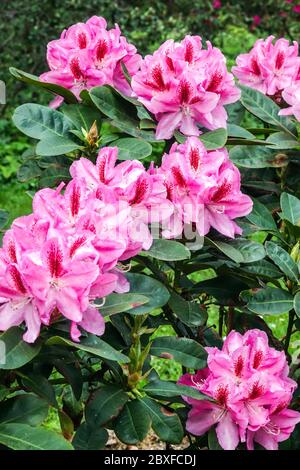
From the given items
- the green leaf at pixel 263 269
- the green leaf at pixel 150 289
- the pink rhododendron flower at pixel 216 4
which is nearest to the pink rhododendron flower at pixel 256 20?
the pink rhododendron flower at pixel 216 4

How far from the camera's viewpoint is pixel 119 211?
151 centimetres

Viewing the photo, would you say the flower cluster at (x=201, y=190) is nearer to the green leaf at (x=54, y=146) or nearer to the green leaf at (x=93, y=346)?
the green leaf at (x=54, y=146)

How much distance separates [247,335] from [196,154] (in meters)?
0.38

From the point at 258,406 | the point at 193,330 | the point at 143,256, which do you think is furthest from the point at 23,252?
the point at 193,330

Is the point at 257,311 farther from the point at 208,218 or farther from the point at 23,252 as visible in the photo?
the point at 23,252

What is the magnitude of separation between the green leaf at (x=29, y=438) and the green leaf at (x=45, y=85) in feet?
2.65

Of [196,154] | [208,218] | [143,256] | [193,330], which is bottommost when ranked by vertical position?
[193,330]

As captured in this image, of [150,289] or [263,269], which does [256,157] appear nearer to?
[263,269]

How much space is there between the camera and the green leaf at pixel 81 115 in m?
1.91

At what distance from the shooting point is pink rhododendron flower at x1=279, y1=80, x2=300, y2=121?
2.02 meters

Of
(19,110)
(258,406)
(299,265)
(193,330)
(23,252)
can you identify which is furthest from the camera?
(193,330)

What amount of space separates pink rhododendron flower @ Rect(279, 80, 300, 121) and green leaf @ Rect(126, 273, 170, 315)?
621 millimetres

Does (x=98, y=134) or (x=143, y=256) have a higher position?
(x=98, y=134)

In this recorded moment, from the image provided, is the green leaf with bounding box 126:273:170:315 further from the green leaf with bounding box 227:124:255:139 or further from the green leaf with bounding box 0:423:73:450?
the green leaf with bounding box 227:124:255:139
